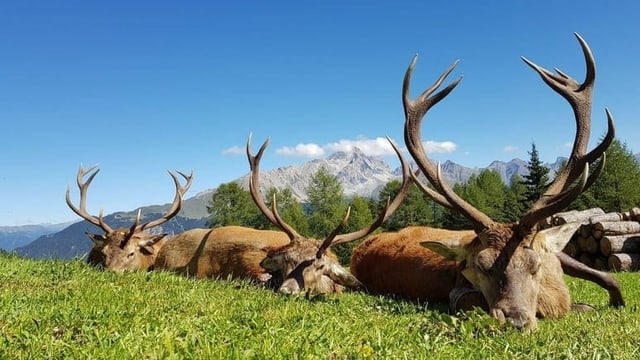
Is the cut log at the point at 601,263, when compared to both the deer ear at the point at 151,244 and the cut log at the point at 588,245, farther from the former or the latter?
the deer ear at the point at 151,244

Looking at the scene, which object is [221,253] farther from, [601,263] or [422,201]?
[422,201]

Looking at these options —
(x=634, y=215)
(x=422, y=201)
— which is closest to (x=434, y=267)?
(x=634, y=215)

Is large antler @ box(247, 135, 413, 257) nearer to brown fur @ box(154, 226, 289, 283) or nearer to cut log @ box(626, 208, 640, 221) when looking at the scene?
brown fur @ box(154, 226, 289, 283)

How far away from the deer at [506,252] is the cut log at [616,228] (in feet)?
42.1

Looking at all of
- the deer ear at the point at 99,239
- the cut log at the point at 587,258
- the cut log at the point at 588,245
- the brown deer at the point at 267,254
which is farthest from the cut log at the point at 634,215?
the deer ear at the point at 99,239

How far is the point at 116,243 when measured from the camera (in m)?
13.5

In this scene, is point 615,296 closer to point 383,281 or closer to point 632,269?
point 383,281

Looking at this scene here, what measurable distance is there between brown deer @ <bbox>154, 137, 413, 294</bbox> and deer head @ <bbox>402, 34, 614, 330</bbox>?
84cm

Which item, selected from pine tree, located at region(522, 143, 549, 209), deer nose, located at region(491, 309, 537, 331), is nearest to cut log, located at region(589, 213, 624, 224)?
deer nose, located at region(491, 309, 537, 331)

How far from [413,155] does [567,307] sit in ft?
9.35

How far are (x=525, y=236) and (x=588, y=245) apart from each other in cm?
1640

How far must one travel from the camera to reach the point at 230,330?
363 centimetres

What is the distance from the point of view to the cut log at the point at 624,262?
731 inches

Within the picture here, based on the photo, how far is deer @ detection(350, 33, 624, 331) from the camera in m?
6.08
